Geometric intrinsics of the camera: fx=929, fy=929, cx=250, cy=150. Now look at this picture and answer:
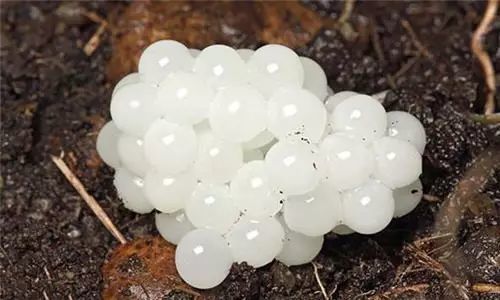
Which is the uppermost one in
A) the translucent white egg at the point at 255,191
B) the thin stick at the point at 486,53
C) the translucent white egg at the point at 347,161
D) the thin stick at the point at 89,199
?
the translucent white egg at the point at 347,161

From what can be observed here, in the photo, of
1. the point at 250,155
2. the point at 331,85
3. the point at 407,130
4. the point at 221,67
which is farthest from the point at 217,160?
the point at 331,85

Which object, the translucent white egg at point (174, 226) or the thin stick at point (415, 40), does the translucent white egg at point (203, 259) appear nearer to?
the translucent white egg at point (174, 226)

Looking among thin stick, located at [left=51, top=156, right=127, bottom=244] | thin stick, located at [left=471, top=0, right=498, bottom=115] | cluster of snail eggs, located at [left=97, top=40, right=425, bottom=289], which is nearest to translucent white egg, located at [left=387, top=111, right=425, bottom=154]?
cluster of snail eggs, located at [left=97, top=40, right=425, bottom=289]

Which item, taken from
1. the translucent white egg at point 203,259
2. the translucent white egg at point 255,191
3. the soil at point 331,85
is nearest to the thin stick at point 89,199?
the soil at point 331,85

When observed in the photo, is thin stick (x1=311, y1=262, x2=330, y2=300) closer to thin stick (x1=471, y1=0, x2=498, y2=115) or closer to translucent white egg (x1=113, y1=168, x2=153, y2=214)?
translucent white egg (x1=113, y1=168, x2=153, y2=214)

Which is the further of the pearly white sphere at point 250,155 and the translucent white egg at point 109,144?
the translucent white egg at point 109,144

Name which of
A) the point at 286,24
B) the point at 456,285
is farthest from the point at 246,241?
the point at 286,24

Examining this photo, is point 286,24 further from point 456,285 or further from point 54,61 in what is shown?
point 456,285
